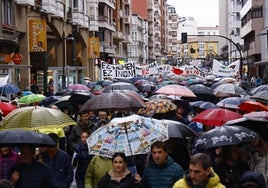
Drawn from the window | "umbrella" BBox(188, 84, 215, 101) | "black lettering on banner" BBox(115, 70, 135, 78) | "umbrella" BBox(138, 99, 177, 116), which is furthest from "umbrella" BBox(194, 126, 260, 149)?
the window

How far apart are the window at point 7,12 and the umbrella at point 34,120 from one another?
912 inches

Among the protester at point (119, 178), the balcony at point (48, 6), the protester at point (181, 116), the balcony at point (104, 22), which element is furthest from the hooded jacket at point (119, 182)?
the balcony at point (104, 22)

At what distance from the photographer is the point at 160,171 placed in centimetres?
713

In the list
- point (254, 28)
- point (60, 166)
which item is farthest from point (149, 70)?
point (60, 166)

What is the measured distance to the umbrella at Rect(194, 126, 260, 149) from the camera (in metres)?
7.52

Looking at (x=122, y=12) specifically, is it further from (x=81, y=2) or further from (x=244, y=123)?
(x=244, y=123)

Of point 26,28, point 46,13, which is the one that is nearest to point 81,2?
point 46,13

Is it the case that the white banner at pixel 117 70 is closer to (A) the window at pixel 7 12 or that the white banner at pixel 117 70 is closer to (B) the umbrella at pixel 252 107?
(A) the window at pixel 7 12

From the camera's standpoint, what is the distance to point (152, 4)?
429ft

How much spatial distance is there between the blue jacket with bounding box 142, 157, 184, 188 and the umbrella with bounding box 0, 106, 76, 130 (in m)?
2.18

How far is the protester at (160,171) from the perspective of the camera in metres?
7.07

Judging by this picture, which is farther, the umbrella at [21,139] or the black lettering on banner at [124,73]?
the black lettering on banner at [124,73]

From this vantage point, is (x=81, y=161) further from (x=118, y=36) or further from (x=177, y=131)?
(x=118, y=36)

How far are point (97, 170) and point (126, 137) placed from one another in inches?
26.6
